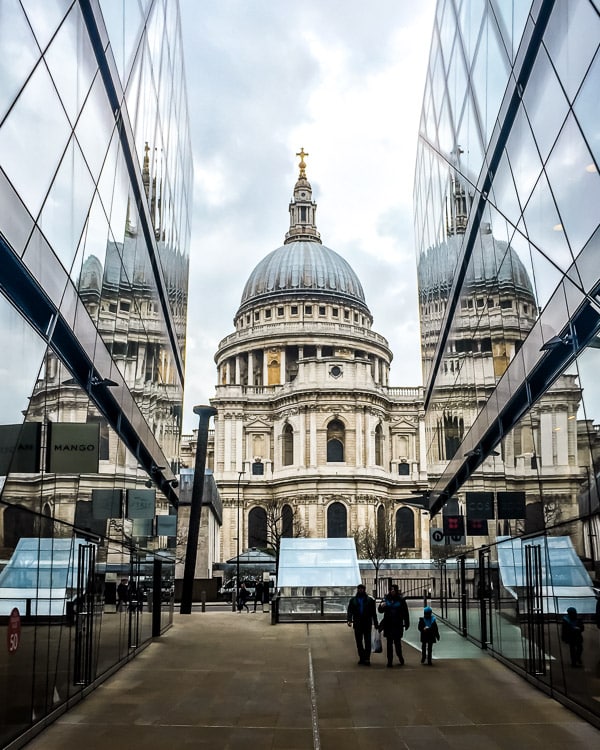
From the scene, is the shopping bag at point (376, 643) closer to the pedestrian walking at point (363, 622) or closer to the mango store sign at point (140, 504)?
the pedestrian walking at point (363, 622)

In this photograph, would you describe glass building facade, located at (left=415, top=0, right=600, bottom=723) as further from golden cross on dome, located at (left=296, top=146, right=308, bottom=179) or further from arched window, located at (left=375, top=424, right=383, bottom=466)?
golden cross on dome, located at (left=296, top=146, right=308, bottom=179)

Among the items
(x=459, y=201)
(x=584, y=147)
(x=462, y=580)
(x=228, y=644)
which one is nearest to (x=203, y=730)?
(x=584, y=147)

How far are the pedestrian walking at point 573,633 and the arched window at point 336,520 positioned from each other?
273ft

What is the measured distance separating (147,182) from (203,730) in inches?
545

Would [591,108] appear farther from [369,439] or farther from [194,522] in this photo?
[369,439]

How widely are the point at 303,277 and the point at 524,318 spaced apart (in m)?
113

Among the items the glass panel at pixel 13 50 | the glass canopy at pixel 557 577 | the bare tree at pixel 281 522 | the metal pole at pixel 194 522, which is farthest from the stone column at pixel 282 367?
the glass panel at pixel 13 50

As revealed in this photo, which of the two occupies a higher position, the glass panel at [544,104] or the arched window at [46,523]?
the glass panel at [544,104]

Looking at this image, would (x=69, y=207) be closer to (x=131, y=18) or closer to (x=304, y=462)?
(x=131, y=18)

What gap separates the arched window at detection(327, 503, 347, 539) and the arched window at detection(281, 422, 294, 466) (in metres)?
7.99

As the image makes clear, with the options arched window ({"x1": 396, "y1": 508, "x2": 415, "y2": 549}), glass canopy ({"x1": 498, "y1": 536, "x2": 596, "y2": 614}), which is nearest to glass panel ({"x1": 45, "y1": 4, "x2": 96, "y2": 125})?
glass canopy ({"x1": 498, "y1": 536, "x2": 596, "y2": 614})

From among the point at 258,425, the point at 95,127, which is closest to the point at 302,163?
the point at 258,425

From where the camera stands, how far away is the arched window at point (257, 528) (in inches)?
3775

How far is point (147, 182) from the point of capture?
21484 millimetres
